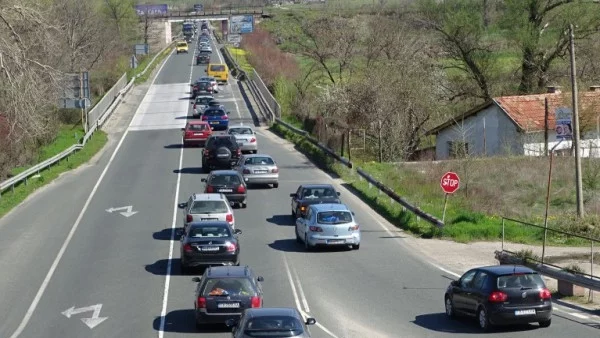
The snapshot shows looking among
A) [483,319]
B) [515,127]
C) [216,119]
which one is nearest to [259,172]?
[515,127]

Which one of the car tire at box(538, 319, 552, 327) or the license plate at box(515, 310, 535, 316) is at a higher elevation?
the license plate at box(515, 310, 535, 316)

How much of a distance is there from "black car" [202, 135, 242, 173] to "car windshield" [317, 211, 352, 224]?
1572 centimetres

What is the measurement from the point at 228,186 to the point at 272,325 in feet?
68.3

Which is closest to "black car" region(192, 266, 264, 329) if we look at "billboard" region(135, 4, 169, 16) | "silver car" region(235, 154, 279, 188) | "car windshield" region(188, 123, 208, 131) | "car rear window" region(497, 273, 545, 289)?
"car rear window" region(497, 273, 545, 289)

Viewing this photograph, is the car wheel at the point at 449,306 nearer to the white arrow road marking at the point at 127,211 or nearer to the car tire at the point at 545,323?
the car tire at the point at 545,323

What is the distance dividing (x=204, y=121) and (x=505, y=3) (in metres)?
21.4

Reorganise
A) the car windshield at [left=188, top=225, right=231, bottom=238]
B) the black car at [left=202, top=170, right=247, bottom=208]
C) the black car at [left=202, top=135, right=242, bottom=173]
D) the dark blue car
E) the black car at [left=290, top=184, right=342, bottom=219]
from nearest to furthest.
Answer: the car windshield at [left=188, top=225, right=231, bottom=238], the black car at [left=290, top=184, right=342, bottom=219], the black car at [left=202, top=170, right=247, bottom=208], the black car at [left=202, top=135, right=242, bottom=173], the dark blue car

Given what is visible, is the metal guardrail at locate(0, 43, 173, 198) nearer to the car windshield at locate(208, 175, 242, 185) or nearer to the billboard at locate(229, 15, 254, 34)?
the car windshield at locate(208, 175, 242, 185)

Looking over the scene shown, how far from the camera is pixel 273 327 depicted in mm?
17547

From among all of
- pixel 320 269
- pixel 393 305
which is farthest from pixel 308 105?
pixel 393 305

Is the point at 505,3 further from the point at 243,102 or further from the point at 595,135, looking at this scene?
the point at 243,102

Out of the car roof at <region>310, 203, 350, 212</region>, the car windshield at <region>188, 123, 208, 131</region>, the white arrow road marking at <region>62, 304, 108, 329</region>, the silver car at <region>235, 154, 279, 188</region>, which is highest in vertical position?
the car windshield at <region>188, 123, 208, 131</region>

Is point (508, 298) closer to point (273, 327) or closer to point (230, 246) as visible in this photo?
point (273, 327)

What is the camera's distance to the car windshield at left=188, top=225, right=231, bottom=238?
27.6 meters
